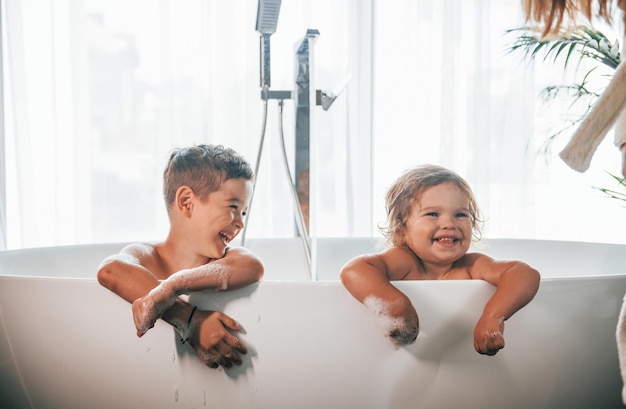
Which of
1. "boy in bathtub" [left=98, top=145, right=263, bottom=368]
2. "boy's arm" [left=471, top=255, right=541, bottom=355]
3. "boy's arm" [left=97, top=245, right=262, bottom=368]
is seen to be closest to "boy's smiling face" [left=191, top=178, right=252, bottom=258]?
"boy in bathtub" [left=98, top=145, right=263, bottom=368]

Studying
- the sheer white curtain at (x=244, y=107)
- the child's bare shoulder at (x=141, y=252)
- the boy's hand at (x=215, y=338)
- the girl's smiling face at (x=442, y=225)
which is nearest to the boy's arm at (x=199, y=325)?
the boy's hand at (x=215, y=338)

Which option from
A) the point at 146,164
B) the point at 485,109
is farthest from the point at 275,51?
the point at 485,109

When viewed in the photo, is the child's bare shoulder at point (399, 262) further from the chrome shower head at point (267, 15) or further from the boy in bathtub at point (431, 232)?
the chrome shower head at point (267, 15)

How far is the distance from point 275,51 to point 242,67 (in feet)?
0.47

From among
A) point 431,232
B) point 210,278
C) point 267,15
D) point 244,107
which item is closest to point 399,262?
point 431,232

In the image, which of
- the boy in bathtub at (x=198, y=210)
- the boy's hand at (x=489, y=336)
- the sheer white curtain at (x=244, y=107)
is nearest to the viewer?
the boy's hand at (x=489, y=336)

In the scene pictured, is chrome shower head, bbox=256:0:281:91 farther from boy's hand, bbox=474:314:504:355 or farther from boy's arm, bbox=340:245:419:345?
boy's hand, bbox=474:314:504:355

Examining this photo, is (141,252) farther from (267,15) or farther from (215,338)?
(267,15)

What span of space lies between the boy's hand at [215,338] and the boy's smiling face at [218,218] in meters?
0.32

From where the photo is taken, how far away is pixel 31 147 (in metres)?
2.82

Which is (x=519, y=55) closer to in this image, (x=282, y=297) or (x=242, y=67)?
(x=242, y=67)

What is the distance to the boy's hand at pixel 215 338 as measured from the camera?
1.09 metres

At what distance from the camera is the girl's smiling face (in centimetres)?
136

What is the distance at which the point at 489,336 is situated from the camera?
1063 mm
